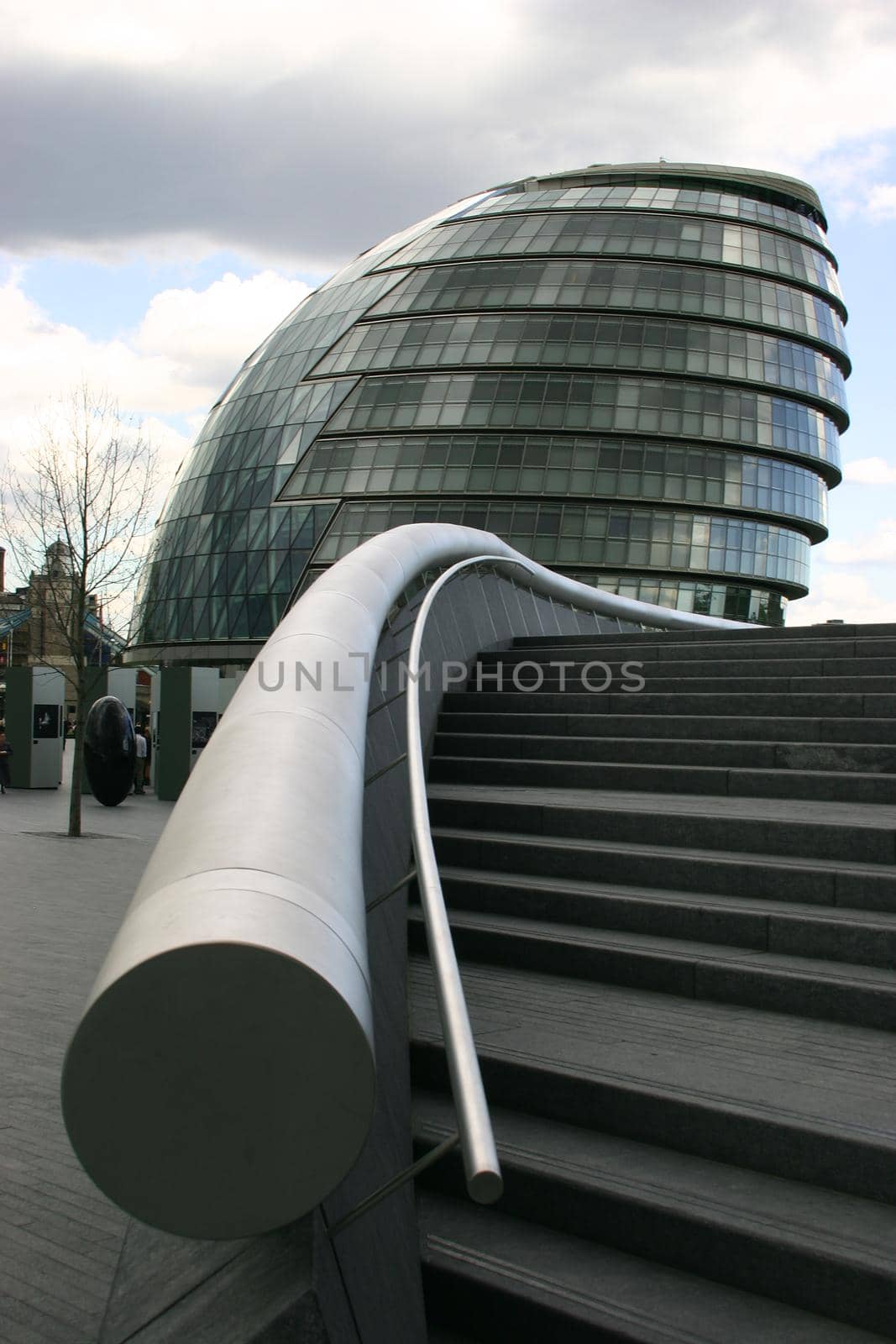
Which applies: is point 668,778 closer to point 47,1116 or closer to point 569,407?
point 47,1116

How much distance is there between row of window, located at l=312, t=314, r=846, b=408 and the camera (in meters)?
42.3

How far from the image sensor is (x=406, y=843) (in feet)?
16.7

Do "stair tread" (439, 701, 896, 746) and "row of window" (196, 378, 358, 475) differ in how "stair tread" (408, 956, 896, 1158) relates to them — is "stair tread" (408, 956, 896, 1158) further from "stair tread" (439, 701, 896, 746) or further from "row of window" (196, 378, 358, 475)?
"row of window" (196, 378, 358, 475)

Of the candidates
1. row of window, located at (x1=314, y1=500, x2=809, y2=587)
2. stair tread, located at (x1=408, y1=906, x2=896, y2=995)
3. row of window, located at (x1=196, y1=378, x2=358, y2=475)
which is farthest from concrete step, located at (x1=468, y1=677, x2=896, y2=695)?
row of window, located at (x1=196, y1=378, x2=358, y2=475)

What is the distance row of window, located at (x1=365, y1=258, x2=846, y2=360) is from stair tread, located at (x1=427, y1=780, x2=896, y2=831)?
38.7 meters

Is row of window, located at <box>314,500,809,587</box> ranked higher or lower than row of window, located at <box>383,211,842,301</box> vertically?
lower

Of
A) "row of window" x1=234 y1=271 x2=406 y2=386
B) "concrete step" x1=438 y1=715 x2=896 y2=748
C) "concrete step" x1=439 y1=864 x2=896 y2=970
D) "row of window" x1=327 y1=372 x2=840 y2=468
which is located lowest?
"concrete step" x1=439 y1=864 x2=896 y2=970

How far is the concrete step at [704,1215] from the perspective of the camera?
281 cm

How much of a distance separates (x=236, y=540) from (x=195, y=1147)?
46.5 meters

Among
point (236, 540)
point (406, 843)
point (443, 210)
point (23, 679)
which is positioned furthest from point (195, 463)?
point (406, 843)

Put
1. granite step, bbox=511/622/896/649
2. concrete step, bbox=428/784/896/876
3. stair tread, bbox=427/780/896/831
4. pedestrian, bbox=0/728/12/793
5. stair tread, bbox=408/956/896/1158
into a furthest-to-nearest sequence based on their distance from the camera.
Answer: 1. pedestrian, bbox=0/728/12/793
2. granite step, bbox=511/622/896/649
3. stair tread, bbox=427/780/896/831
4. concrete step, bbox=428/784/896/876
5. stair tread, bbox=408/956/896/1158

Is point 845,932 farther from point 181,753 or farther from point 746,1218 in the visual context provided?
point 181,753

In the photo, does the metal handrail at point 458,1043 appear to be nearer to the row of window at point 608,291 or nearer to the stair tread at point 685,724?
the stair tread at point 685,724

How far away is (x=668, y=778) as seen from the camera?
A: 643 cm
